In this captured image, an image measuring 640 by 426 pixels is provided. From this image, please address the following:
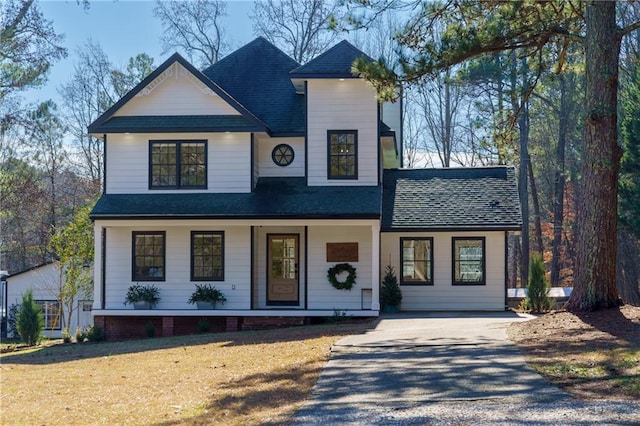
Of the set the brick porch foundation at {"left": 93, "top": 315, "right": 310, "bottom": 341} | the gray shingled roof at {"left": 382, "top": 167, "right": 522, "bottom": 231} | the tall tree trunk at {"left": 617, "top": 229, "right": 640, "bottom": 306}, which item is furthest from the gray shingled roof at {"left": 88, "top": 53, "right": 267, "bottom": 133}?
the tall tree trunk at {"left": 617, "top": 229, "right": 640, "bottom": 306}

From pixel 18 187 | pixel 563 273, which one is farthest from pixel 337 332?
pixel 563 273

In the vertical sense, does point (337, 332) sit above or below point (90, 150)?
below

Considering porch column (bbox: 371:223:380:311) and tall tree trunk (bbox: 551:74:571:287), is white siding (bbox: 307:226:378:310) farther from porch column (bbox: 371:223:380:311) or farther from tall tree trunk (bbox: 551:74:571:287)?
tall tree trunk (bbox: 551:74:571:287)

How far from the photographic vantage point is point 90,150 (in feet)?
127

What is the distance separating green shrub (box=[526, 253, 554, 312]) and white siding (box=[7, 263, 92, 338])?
1627 centimetres

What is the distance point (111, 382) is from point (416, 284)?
35.4 ft

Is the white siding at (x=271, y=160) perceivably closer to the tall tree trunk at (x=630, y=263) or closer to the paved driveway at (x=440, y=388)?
the paved driveway at (x=440, y=388)

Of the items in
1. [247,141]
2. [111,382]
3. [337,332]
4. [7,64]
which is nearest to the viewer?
[111,382]

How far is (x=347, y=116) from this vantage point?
20.4 metres

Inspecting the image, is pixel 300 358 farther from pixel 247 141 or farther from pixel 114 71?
pixel 114 71

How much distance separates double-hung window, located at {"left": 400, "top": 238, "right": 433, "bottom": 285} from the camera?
20641 mm

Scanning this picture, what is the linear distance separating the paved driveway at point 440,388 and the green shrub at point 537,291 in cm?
617

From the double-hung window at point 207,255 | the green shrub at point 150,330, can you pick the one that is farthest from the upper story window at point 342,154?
the green shrub at point 150,330

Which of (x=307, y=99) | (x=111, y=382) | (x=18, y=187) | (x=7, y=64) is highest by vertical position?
(x=7, y=64)
